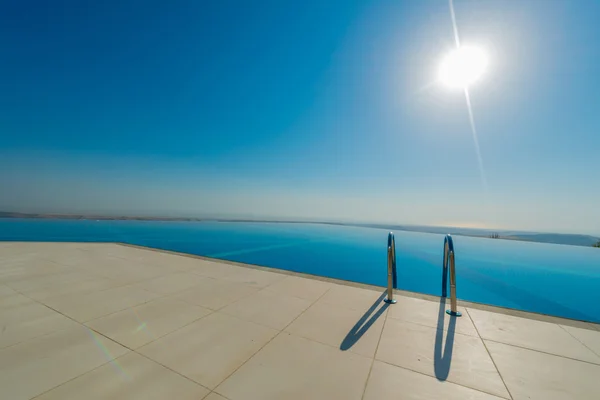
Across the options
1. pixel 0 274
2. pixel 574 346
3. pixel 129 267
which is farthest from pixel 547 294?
pixel 0 274

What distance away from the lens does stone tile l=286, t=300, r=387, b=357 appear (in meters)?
2.70

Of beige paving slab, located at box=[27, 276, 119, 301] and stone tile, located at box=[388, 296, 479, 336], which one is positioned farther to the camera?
beige paving slab, located at box=[27, 276, 119, 301]

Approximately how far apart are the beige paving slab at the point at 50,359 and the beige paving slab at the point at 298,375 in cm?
146

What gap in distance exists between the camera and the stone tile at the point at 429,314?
316cm

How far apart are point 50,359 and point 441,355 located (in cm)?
415

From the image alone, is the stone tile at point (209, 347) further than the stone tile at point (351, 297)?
No

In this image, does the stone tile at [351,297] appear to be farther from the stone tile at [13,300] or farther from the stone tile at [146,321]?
the stone tile at [13,300]

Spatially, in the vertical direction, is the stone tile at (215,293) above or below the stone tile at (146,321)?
above

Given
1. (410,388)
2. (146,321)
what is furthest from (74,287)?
(410,388)

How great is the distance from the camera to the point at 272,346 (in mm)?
2621

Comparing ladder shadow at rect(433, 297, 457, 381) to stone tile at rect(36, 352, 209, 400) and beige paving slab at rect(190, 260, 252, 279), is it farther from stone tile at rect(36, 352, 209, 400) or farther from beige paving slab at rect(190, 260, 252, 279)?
beige paving slab at rect(190, 260, 252, 279)

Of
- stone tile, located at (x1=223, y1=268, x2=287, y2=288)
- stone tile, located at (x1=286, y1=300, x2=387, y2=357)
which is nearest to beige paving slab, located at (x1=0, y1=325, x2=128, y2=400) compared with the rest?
stone tile, located at (x1=286, y1=300, x2=387, y2=357)

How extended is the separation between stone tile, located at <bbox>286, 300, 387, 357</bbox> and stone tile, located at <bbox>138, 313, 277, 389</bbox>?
507 millimetres

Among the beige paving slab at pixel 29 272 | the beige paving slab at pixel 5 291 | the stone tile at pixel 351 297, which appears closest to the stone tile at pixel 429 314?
the stone tile at pixel 351 297
